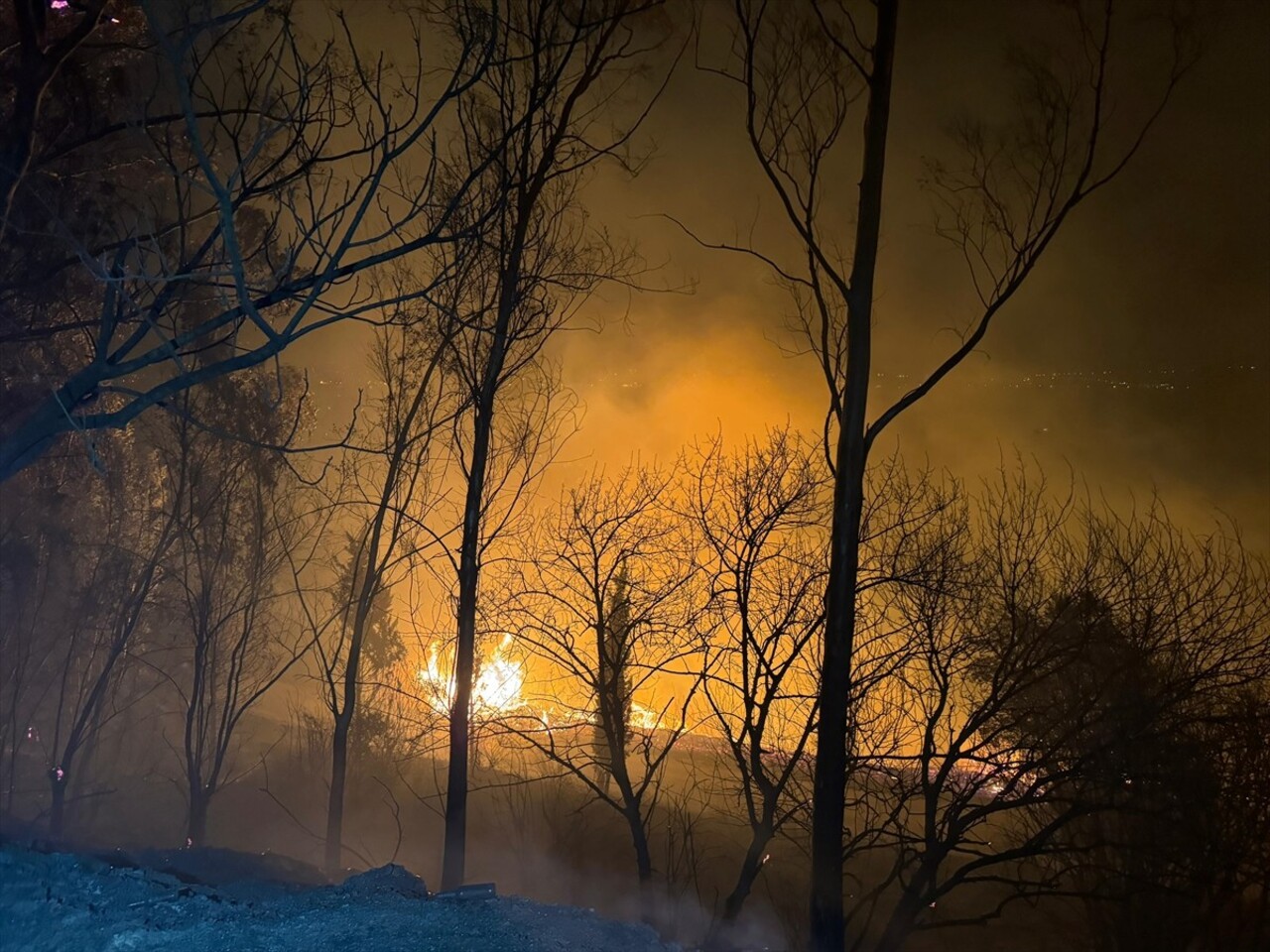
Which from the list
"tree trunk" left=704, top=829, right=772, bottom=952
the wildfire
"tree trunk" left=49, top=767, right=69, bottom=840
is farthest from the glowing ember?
"tree trunk" left=49, top=767, right=69, bottom=840

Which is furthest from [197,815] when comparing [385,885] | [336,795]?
[385,885]

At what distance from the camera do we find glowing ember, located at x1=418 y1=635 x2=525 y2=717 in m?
13.0

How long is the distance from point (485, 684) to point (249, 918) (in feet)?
24.4

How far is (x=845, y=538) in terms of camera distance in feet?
32.5

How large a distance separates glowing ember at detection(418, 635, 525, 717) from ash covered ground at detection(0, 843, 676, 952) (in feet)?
19.5

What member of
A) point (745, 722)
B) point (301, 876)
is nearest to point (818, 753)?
point (745, 722)

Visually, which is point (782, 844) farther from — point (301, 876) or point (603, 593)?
point (301, 876)

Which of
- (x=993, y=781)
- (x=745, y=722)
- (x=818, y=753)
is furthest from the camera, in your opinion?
(x=745, y=722)

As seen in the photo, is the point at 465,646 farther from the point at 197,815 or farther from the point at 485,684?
the point at 197,815

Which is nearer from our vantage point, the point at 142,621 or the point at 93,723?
the point at 93,723

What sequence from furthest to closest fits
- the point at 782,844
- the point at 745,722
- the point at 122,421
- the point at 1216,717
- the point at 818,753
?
1. the point at 782,844
2. the point at 745,722
3. the point at 1216,717
4. the point at 818,753
5. the point at 122,421

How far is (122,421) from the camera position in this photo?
7156mm

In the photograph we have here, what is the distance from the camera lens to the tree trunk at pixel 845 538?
9477 mm

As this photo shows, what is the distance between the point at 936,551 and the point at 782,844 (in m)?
9.88
